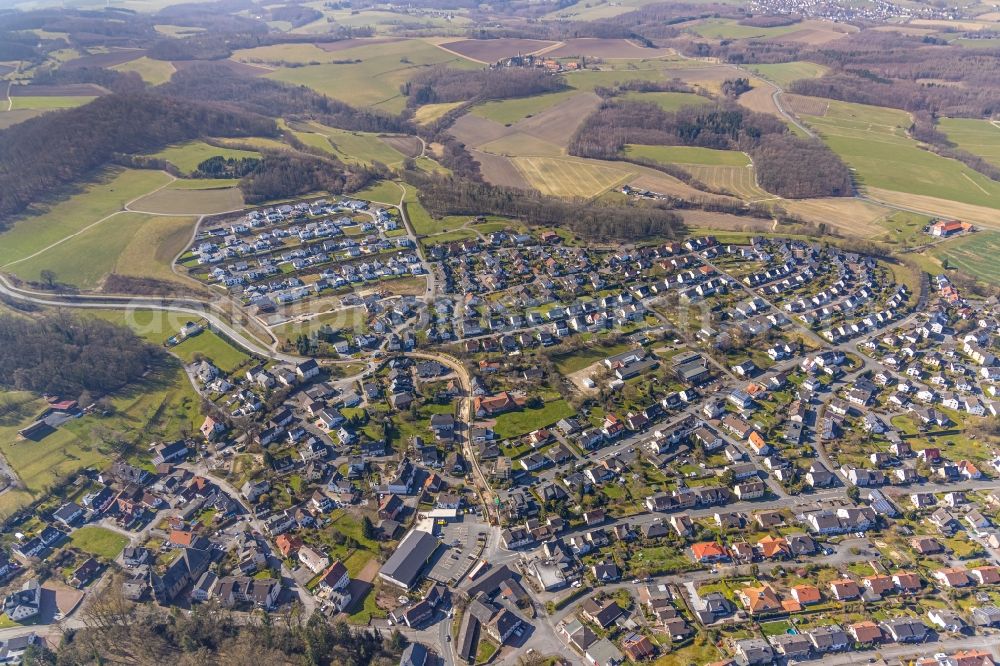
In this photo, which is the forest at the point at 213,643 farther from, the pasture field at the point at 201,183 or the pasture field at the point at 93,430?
the pasture field at the point at 201,183

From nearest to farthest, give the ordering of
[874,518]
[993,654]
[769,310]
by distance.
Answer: [993,654], [874,518], [769,310]

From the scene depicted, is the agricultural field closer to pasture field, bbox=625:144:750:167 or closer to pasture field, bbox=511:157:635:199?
pasture field, bbox=511:157:635:199

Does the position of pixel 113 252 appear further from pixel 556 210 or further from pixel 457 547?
pixel 457 547

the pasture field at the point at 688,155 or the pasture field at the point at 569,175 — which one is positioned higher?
the pasture field at the point at 688,155

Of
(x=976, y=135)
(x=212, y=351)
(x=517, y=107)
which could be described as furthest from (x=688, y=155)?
(x=212, y=351)

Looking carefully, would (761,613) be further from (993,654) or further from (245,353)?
(245,353)

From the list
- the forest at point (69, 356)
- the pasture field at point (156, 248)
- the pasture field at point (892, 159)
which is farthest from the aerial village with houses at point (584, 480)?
the pasture field at point (892, 159)

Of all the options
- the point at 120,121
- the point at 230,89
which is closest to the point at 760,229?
the point at 120,121
